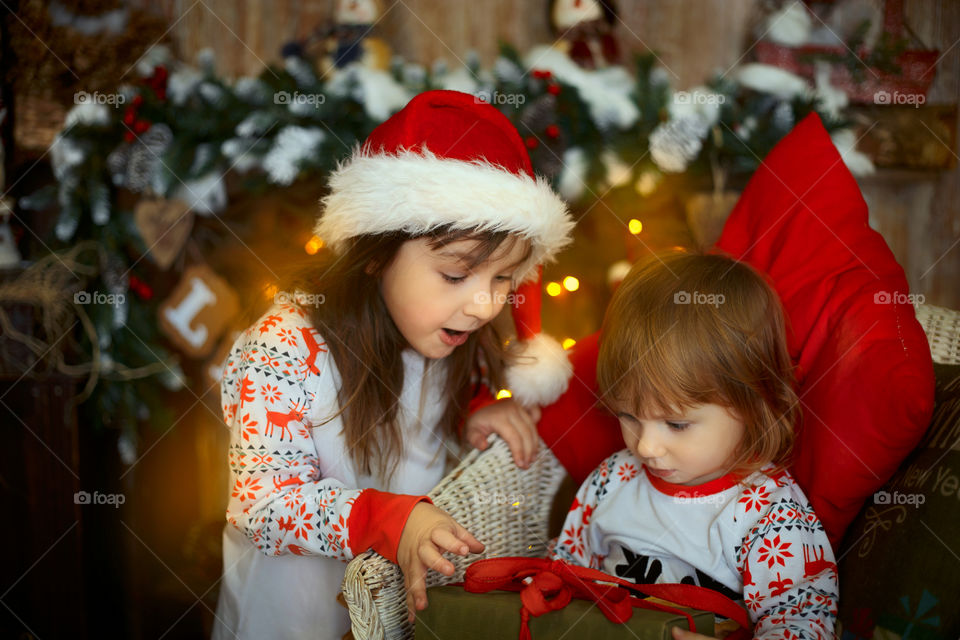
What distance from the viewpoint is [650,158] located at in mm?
1985

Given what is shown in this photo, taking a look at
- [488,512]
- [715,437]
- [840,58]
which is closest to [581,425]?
[488,512]

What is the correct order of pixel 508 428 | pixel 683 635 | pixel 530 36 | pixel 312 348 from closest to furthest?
pixel 683 635, pixel 312 348, pixel 508 428, pixel 530 36

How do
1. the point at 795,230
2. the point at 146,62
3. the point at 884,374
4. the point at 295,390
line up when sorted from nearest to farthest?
1. the point at 884,374
2. the point at 295,390
3. the point at 795,230
4. the point at 146,62

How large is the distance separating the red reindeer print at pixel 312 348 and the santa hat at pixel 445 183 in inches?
5.7

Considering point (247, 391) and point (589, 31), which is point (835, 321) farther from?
point (589, 31)

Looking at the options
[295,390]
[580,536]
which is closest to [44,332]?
[295,390]

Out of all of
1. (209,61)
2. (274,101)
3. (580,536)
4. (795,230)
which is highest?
(209,61)

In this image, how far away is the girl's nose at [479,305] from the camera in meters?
1.21

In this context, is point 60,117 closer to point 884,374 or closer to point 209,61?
point 209,61

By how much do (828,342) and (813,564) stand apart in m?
0.34

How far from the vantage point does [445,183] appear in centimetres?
119

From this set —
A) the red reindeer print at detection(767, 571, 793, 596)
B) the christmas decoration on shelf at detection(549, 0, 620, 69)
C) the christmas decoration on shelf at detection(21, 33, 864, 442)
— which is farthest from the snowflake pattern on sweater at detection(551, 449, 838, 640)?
the christmas decoration on shelf at detection(549, 0, 620, 69)

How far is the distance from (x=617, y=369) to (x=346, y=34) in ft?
4.81

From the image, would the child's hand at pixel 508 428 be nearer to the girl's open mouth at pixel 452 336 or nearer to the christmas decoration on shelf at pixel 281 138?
the girl's open mouth at pixel 452 336
